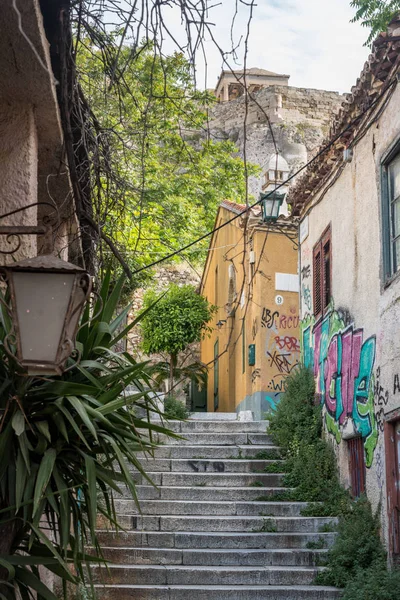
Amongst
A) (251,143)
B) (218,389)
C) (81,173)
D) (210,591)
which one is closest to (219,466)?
(210,591)

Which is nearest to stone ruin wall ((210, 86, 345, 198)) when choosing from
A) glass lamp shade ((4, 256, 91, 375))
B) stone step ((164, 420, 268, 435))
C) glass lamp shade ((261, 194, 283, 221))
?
stone step ((164, 420, 268, 435))

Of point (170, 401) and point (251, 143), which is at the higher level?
point (251, 143)

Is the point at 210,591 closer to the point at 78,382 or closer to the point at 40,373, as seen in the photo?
the point at 78,382

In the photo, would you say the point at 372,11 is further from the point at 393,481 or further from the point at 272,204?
the point at 393,481

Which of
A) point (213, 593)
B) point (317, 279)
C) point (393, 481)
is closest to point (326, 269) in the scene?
point (317, 279)

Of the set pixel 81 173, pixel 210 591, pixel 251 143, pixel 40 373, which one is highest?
pixel 251 143

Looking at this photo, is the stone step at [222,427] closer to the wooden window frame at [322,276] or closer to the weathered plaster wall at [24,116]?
the wooden window frame at [322,276]

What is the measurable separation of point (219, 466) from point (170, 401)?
12.8ft

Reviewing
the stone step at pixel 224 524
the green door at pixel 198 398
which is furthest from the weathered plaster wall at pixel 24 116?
the green door at pixel 198 398

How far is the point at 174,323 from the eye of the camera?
19.2 metres

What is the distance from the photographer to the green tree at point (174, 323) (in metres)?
19.1

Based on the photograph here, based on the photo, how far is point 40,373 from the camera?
3115 millimetres

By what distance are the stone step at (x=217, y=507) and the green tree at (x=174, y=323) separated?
26.8ft

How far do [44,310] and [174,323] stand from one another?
16.0 m
